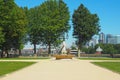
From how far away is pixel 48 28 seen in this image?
86.2 meters

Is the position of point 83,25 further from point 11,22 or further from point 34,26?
point 11,22

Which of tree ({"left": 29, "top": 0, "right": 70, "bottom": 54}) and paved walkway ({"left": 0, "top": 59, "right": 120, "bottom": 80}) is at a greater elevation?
tree ({"left": 29, "top": 0, "right": 70, "bottom": 54})

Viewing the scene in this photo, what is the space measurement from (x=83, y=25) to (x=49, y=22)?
30.7ft

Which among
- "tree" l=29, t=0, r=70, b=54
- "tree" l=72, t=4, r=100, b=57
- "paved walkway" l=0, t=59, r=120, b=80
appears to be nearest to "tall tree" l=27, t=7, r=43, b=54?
"tree" l=29, t=0, r=70, b=54

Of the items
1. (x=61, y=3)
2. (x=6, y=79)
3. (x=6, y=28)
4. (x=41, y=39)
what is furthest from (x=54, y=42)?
(x=6, y=79)

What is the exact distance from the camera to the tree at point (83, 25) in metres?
90.8

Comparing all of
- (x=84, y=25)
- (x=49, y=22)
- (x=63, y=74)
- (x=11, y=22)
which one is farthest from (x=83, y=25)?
(x=63, y=74)

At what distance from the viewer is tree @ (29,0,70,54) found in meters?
86.9

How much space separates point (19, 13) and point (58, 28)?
505 inches

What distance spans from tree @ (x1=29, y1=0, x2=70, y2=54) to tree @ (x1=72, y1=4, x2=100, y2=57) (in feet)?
8.89

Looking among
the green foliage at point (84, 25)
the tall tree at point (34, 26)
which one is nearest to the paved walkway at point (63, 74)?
the tall tree at point (34, 26)

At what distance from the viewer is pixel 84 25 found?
298 feet

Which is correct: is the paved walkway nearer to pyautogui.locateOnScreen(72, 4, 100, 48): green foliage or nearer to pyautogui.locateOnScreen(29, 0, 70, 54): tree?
pyautogui.locateOnScreen(29, 0, 70, 54): tree

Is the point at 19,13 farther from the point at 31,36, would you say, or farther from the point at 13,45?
the point at 31,36
